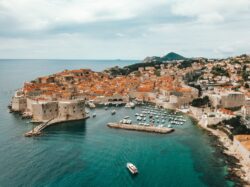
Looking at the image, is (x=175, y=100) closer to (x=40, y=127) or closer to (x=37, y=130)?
(x=40, y=127)

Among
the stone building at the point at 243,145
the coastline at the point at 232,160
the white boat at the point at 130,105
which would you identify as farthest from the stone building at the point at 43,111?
the stone building at the point at 243,145

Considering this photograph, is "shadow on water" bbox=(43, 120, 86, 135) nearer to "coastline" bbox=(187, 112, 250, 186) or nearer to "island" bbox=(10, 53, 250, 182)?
"island" bbox=(10, 53, 250, 182)

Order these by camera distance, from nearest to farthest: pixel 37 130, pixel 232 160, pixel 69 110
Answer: pixel 232 160 → pixel 37 130 → pixel 69 110

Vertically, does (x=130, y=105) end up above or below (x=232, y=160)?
above

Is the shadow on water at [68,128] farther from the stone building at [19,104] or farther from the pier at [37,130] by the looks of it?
the stone building at [19,104]

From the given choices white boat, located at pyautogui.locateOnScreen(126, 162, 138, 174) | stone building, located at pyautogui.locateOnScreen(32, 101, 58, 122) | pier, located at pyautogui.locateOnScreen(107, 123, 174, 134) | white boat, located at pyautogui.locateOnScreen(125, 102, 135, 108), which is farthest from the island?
white boat, located at pyautogui.locateOnScreen(126, 162, 138, 174)

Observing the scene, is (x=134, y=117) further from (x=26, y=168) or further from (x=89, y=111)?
(x=26, y=168)

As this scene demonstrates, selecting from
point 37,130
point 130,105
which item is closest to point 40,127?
point 37,130
